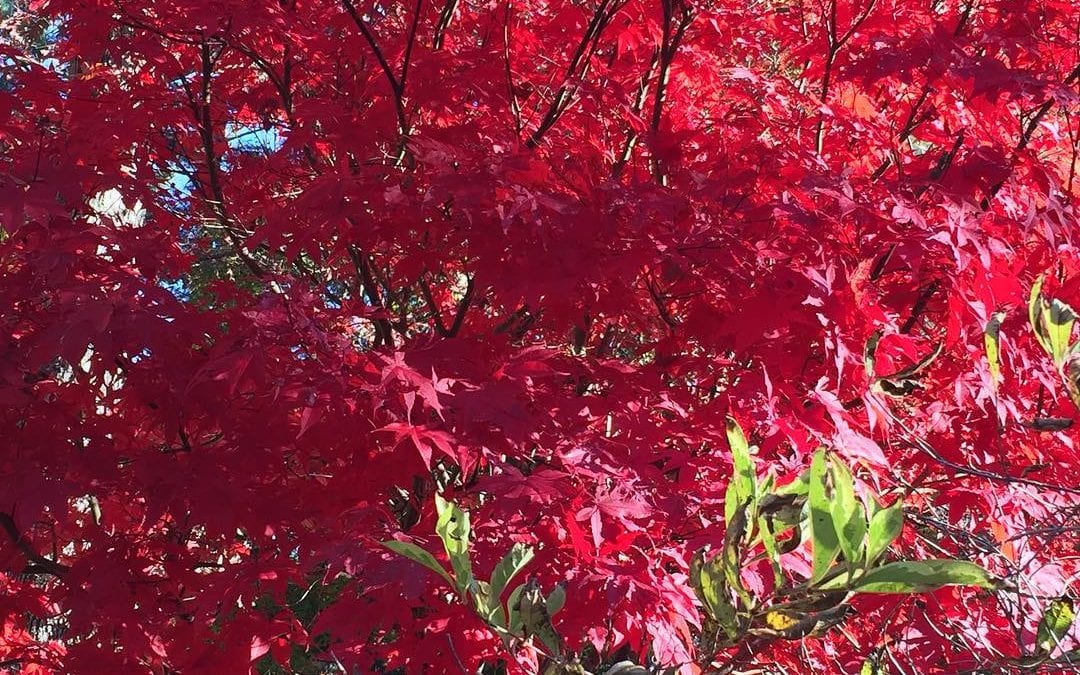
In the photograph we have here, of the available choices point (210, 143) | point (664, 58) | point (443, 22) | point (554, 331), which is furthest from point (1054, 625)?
point (210, 143)

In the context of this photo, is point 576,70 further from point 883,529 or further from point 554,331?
point 883,529

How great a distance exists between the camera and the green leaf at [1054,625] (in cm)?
132

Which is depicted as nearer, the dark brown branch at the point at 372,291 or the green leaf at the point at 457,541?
the green leaf at the point at 457,541

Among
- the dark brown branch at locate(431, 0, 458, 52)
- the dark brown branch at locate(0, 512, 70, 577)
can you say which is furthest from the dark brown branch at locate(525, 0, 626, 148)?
the dark brown branch at locate(0, 512, 70, 577)

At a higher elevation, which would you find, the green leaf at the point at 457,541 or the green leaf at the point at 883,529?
the green leaf at the point at 457,541

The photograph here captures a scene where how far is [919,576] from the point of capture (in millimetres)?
943

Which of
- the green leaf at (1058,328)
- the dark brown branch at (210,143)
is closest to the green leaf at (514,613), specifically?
the green leaf at (1058,328)

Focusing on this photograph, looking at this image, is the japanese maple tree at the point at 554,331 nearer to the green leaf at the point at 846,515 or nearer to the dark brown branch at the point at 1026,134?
the dark brown branch at the point at 1026,134

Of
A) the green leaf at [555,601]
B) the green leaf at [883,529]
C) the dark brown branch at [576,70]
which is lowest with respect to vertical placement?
the green leaf at [883,529]

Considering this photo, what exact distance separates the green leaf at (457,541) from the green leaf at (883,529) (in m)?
0.40

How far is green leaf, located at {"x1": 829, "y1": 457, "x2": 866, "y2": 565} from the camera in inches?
36.4

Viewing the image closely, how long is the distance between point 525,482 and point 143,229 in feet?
4.96

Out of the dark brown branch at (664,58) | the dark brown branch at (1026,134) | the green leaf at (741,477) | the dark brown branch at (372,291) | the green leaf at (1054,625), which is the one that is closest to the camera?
the green leaf at (741,477)

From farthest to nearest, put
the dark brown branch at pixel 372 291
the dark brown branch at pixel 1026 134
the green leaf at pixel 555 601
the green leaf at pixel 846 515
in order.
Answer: the dark brown branch at pixel 372 291, the dark brown branch at pixel 1026 134, the green leaf at pixel 555 601, the green leaf at pixel 846 515
